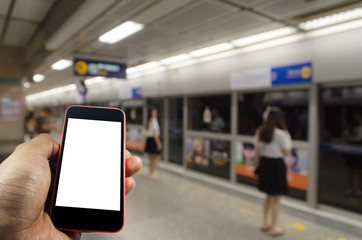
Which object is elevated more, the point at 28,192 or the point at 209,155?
the point at 28,192

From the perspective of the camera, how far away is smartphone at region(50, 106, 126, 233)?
0.43 metres

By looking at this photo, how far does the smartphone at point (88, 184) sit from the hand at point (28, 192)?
0.10 ft

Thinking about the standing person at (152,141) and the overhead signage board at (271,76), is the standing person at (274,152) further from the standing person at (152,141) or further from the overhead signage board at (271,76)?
the standing person at (152,141)

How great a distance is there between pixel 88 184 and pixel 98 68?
3.54 ft

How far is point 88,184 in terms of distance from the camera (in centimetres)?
44

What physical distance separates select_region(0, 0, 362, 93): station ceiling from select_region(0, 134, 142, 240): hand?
0.55m

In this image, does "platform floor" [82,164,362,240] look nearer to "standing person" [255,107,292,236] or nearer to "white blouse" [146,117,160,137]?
"standing person" [255,107,292,236]

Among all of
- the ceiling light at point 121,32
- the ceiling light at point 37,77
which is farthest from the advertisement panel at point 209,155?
the ceiling light at point 37,77

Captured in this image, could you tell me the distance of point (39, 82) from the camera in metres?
1.57

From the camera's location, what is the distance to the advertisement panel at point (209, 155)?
490 centimetres

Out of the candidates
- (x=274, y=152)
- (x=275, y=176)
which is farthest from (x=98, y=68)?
(x=275, y=176)

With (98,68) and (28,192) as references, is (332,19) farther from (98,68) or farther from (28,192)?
(28,192)

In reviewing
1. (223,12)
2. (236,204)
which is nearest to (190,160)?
(236,204)

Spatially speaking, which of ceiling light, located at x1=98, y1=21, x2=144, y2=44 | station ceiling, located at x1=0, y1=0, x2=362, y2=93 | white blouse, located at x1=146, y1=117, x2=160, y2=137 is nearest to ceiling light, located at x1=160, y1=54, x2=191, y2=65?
station ceiling, located at x1=0, y1=0, x2=362, y2=93
